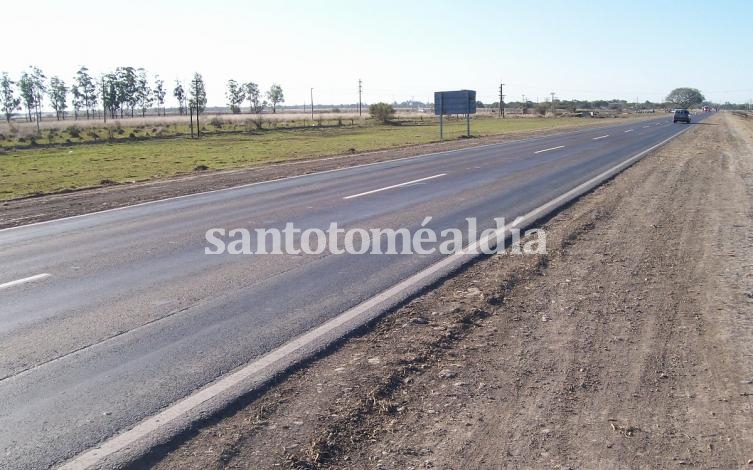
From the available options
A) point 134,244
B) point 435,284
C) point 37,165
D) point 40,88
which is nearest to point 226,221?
point 134,244

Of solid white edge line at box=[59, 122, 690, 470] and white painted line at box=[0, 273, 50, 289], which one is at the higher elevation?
white painted line at box=[0, 273, 50, 289]

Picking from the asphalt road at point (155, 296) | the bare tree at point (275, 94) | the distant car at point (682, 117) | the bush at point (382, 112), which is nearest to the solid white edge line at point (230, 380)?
the asphalt road at point (155, 296)

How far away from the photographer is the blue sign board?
45.4 meters

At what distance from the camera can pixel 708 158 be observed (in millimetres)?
24078

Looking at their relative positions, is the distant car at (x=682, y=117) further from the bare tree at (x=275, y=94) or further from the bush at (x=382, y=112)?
the bare tree at (x=275, y=94)

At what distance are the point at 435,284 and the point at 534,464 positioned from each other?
383 cm

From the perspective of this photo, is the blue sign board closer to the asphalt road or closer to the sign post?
the sign post

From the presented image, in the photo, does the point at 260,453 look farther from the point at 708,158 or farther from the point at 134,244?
the point at 708,158

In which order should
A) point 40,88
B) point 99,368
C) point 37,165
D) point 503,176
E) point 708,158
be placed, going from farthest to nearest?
point 40,88 → point 37,165 → point 708,158 → point 503,176 → point 99,368

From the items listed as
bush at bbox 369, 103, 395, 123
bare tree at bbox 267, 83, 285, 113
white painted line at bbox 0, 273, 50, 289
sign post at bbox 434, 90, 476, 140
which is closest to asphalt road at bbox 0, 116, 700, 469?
white painted line at bbox 0, 273, 50, 289

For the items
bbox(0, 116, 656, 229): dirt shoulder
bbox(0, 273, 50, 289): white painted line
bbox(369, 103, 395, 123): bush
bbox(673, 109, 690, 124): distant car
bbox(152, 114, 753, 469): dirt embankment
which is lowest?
bbox(152, 114, 753, 469): dirt embankment

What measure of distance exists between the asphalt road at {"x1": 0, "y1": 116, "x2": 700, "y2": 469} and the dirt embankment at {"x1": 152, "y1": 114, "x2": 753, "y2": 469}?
0.80 metres

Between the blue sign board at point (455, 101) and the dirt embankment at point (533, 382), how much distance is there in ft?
125

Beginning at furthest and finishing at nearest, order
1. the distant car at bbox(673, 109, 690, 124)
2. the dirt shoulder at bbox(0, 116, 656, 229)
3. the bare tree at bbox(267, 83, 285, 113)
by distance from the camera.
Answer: the bare tree at bbox(267, 83, 285, 113) → the distant car at bbox(673, 109, 690, 124) → the dirt shoulder at bbox(0, 116, 656, 229)
